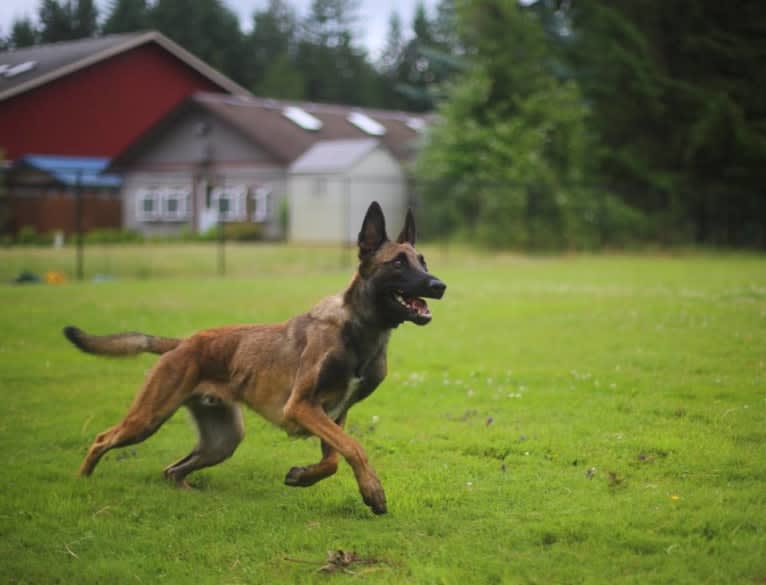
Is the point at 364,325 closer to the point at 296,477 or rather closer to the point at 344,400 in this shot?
the point at 344,400

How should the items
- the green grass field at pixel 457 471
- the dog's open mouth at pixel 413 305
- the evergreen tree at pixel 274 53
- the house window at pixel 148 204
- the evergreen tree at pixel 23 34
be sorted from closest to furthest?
the green grass field at pixel 457 471
the dog's open mouth at pixel 413 305
the evergreen tree at pixel 23 34
the evergreen tree at pixel 274 53
the house window at pixel 148 204

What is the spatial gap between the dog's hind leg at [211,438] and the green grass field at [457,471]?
186mm

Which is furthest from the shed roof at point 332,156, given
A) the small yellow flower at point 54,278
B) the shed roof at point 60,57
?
the shed roof at point 60,57

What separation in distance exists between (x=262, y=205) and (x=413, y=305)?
3985 cm

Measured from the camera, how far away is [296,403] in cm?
592

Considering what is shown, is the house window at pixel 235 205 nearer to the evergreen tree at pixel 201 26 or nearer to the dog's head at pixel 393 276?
the evergreen tree at pixel 201 26

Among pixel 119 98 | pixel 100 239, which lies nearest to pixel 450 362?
pixel 119 98

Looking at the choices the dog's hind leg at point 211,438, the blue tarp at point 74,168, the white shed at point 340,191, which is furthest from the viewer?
the white shed at point 340,191

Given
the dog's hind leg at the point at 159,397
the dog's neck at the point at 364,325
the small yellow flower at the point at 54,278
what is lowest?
the small yellow flower at the point at 54,278

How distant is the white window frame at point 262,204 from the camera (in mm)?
44938

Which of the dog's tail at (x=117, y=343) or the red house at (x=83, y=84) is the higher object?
the red house at (x=83, y=84)

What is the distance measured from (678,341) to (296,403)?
303 inches

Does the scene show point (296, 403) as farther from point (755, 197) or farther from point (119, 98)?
point (755, 197)

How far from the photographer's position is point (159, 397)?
6402mm
